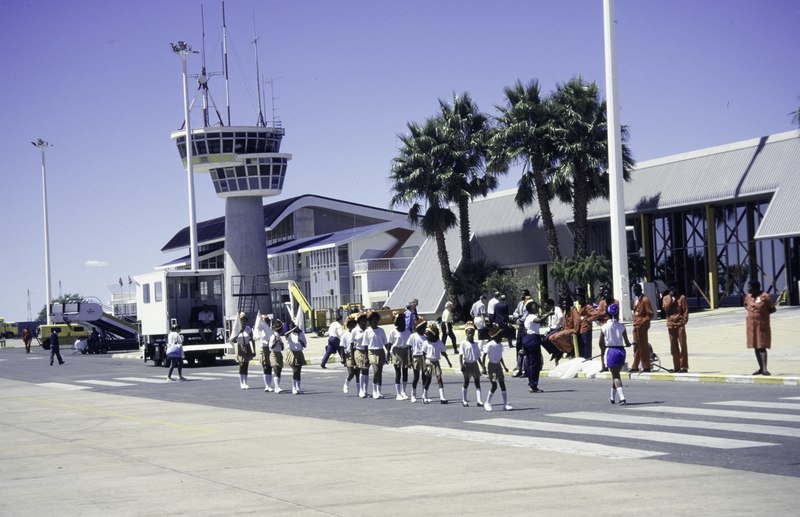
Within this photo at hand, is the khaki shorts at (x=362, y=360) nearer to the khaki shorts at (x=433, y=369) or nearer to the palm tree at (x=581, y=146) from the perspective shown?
the khaki shorts at (x=433, y=369)

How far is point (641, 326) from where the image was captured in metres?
22.1

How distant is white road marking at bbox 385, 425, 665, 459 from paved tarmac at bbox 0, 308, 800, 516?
0.71 ft

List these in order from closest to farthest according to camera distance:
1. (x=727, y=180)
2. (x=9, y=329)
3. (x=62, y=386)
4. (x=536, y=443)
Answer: (x=536, y=443), (x=62, y=386), (x=727, y=180), (x=9, y=329)

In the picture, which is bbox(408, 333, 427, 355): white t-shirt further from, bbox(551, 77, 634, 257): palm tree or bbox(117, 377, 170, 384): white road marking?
bbox(551, 77, 634, 257): palm tree

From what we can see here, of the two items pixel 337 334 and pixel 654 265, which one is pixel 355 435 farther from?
pixel 654 265

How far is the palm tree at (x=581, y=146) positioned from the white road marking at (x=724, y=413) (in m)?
29.0

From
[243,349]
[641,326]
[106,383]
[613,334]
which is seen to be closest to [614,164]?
[641,326]

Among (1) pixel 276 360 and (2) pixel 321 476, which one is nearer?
(2) pixel 321 476

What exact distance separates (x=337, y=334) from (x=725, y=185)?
1859cm

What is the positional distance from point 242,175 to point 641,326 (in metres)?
44.0

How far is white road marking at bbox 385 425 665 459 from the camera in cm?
1168

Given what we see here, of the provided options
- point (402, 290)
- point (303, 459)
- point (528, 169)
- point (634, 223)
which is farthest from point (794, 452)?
point (402, 290)

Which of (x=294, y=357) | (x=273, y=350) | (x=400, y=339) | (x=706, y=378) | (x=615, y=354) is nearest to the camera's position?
(x=615, y=354)

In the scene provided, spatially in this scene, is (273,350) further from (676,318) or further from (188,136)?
(188,136)
